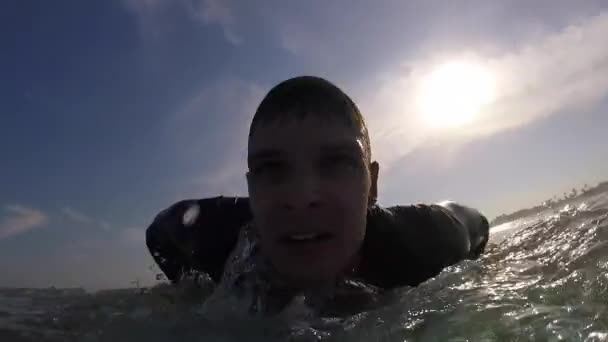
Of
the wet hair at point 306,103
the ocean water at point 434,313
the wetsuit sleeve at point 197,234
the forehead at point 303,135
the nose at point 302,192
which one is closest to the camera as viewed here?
the ocean water at point 434,313

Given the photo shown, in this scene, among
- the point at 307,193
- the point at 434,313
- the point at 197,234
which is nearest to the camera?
the point at 434,313

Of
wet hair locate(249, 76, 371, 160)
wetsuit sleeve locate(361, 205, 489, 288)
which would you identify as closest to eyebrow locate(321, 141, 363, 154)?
wet hair locate(249, 76, 371, 160)

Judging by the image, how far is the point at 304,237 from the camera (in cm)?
319

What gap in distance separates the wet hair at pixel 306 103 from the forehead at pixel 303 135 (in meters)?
0.05

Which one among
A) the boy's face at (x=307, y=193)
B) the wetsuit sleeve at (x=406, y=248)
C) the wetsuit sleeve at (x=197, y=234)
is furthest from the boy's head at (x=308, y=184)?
the wetsuit sleeve at (x=197, y=234)

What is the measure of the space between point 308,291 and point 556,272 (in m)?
1.53

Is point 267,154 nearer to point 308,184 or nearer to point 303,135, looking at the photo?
point 303,135

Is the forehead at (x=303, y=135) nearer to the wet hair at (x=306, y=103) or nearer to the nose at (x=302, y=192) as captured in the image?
the wet hair at (x=306, y=103)

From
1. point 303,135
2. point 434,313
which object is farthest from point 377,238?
point 434,313

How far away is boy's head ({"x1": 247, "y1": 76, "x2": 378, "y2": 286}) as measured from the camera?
3.15 metres

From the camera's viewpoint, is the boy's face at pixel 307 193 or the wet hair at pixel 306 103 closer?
the boy's face at pixel 307 193

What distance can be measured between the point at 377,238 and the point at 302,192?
0.98 meters

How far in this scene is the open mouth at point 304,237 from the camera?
3.18 meters

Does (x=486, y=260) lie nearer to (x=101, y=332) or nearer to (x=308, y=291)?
(x=308, y=291)
